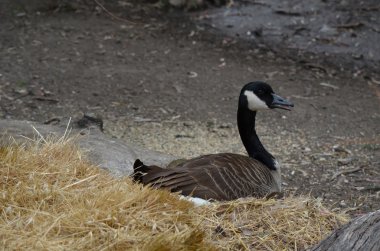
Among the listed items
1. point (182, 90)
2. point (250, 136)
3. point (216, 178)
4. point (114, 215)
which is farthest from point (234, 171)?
point (182, 90)

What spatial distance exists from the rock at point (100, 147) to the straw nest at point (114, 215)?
0.61 m

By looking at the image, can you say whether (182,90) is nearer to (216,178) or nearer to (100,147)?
(100,147)

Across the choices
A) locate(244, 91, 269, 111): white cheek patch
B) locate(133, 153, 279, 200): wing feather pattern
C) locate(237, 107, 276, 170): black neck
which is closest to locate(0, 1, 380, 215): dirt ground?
locate(237, 107, 276, 170): black neck

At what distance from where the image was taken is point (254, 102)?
6.66 m

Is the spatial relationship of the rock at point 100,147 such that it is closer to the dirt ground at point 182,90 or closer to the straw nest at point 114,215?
the straw nest at point 114,215

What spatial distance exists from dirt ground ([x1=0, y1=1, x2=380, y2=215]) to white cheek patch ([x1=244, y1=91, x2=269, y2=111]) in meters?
0.77

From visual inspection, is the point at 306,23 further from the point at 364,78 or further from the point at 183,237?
the point at 183,237

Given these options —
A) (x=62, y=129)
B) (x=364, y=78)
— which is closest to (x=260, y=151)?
(x=62, y=129)

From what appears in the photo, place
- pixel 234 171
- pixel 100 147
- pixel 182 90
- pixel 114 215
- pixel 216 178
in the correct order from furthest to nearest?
1. pixel 182 90
2. pixel 100 147
3. pixel 234 171
4. pixel 216 178
5. pixel 114 215

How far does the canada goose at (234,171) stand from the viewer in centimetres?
529

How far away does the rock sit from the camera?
19.2ft

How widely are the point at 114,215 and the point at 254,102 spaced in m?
2.69

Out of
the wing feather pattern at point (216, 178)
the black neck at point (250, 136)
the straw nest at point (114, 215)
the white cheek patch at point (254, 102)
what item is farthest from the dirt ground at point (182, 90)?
the straw nest at point (114, 215)

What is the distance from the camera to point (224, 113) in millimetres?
8516
